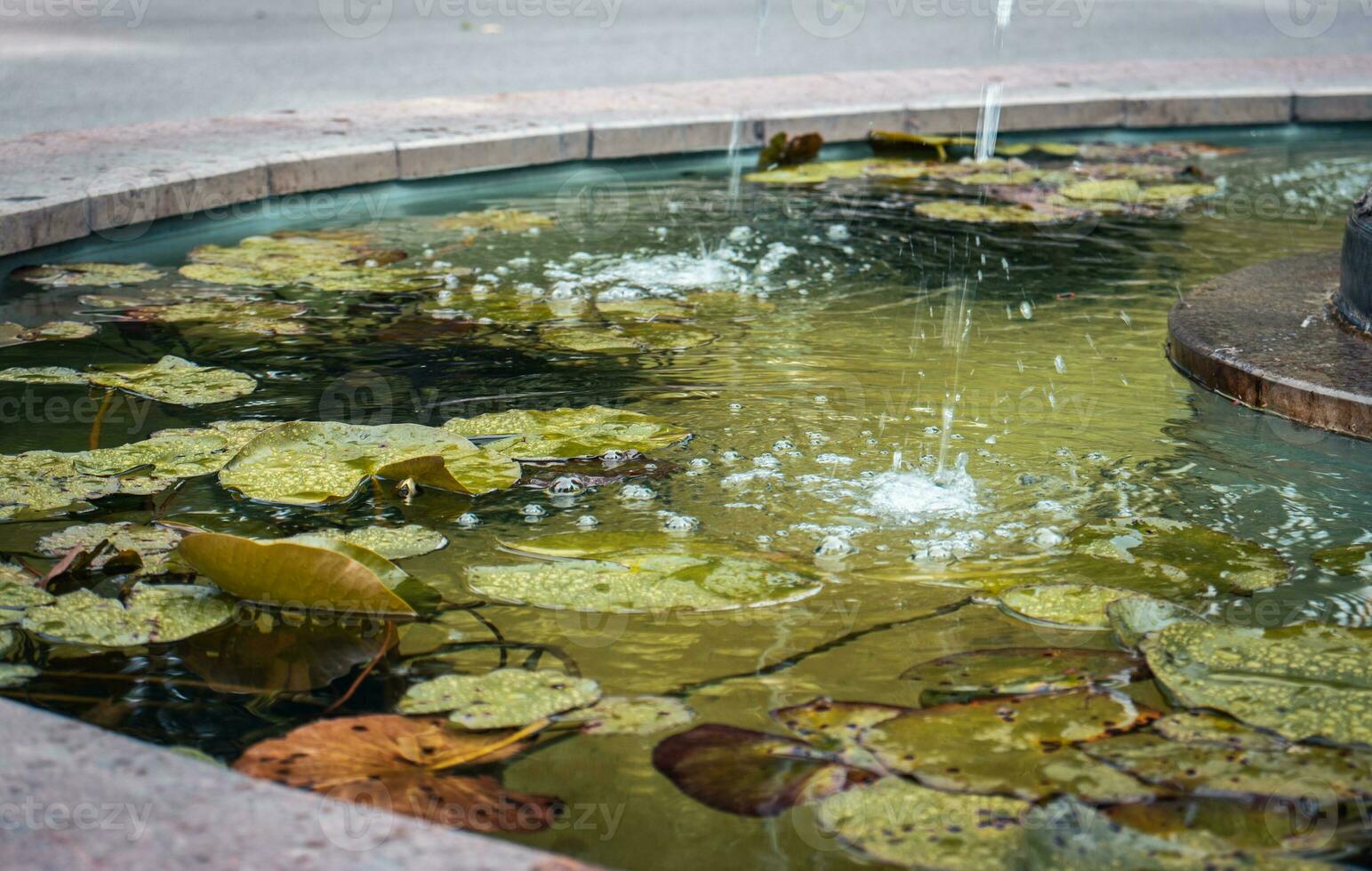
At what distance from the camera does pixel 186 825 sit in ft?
4.99

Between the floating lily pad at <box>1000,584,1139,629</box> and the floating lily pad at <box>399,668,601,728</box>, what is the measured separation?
0.73 meters

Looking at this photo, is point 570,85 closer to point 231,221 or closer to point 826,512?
point 231,221

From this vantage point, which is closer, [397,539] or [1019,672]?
[1019,672]

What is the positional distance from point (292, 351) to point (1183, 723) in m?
2.55

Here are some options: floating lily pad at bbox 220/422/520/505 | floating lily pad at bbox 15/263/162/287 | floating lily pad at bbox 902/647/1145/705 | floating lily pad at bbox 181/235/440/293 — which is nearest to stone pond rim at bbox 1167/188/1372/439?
floating lily pad at bbox 902/647/1145/705

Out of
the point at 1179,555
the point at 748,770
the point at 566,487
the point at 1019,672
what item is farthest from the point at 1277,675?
the point at 566,487

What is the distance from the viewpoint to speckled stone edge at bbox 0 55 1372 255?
4879mm

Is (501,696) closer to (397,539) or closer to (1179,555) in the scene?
(397,539)

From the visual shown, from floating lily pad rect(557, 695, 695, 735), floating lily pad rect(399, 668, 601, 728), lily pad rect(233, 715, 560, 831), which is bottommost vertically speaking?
lily pad rect(233, 715, 560, 831)

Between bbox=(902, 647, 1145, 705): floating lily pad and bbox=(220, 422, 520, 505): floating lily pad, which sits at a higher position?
bbox=(220, 422, 520, 505): floating lily pad

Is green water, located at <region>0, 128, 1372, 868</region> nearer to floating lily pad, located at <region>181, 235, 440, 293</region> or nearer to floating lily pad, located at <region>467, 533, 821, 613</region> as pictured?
floating lily pad, located at <region>467, 533, 821, 613</region>

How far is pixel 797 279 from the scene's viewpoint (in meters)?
4.54

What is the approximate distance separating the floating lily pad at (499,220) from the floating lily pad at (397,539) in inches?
103

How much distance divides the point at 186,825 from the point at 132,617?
0.82 m
